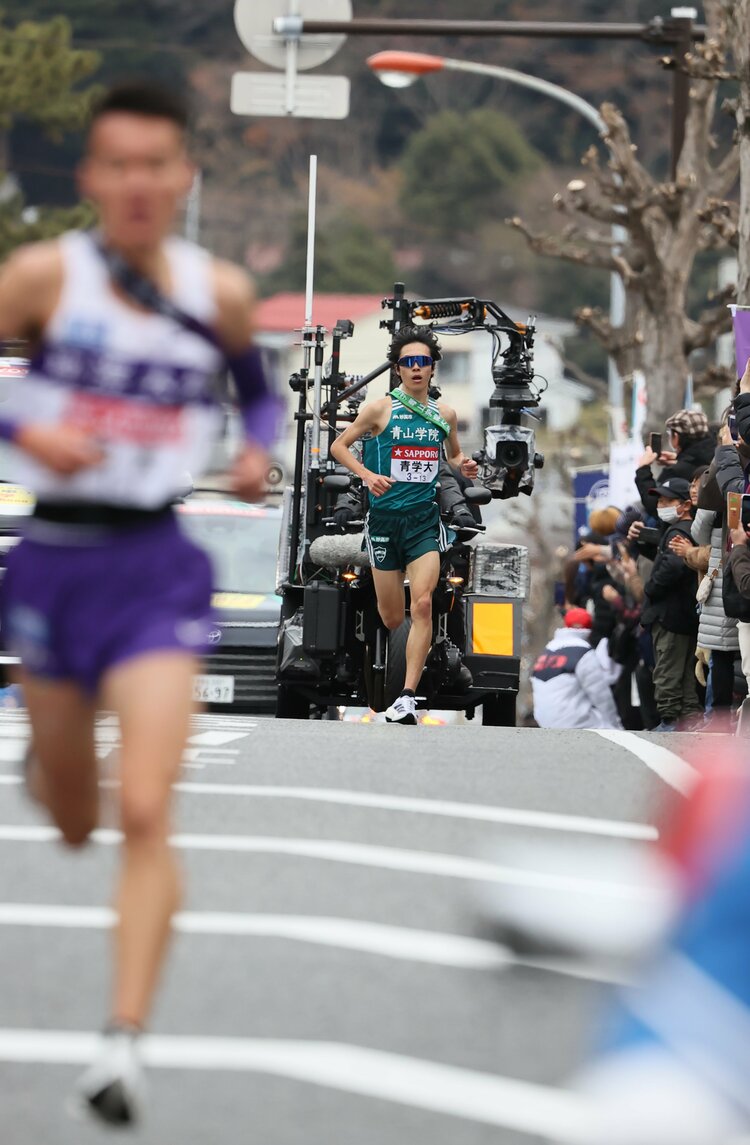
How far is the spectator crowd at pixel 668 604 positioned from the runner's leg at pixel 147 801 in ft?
25.8

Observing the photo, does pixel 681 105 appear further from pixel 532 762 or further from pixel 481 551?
pixel 532 762

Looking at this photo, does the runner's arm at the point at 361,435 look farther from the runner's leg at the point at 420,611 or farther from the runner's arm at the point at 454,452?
the runner's leg at the point at 420,611

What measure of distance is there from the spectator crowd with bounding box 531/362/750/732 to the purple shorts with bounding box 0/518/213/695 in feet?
25.2

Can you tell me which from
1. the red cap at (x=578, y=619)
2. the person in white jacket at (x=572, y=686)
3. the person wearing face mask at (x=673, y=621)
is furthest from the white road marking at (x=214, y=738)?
the red cap at (x=578, y=619)

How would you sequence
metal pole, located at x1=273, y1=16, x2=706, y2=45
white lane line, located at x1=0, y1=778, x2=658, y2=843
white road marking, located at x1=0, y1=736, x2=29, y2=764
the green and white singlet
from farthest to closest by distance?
metal pole, located at x1=273, y1=16, x2=706, y2=45
the green and white singlet
white road marking, located at x1=0, y1=736, x2=29, y2=764
white lane line, located at x1=0, y1=778, x2=658, y2=843

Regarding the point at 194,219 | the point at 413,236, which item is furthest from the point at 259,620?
the point at 413,236

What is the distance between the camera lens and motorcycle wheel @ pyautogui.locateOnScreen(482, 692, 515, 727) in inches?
614

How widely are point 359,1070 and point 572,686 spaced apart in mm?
11512

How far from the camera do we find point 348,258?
9919 cm

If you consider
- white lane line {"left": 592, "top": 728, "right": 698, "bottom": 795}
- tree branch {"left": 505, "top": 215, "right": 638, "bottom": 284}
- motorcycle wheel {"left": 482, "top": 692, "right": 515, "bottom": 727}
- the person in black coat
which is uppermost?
tree branch {"left": 505, "top": 215, "right": 638, "bottom": 284}

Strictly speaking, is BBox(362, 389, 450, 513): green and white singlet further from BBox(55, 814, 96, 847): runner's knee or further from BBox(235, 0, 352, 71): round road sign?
BBox(235, 0, 352, 71): round road sign

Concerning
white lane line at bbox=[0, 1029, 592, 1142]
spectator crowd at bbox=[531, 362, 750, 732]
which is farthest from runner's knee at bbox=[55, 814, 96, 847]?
spectator crowd at bbox=[531, 362, 750, 732]

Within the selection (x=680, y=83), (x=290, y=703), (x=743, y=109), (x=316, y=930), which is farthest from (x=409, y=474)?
(x=680, y=83)

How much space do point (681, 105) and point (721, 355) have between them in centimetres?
5732
